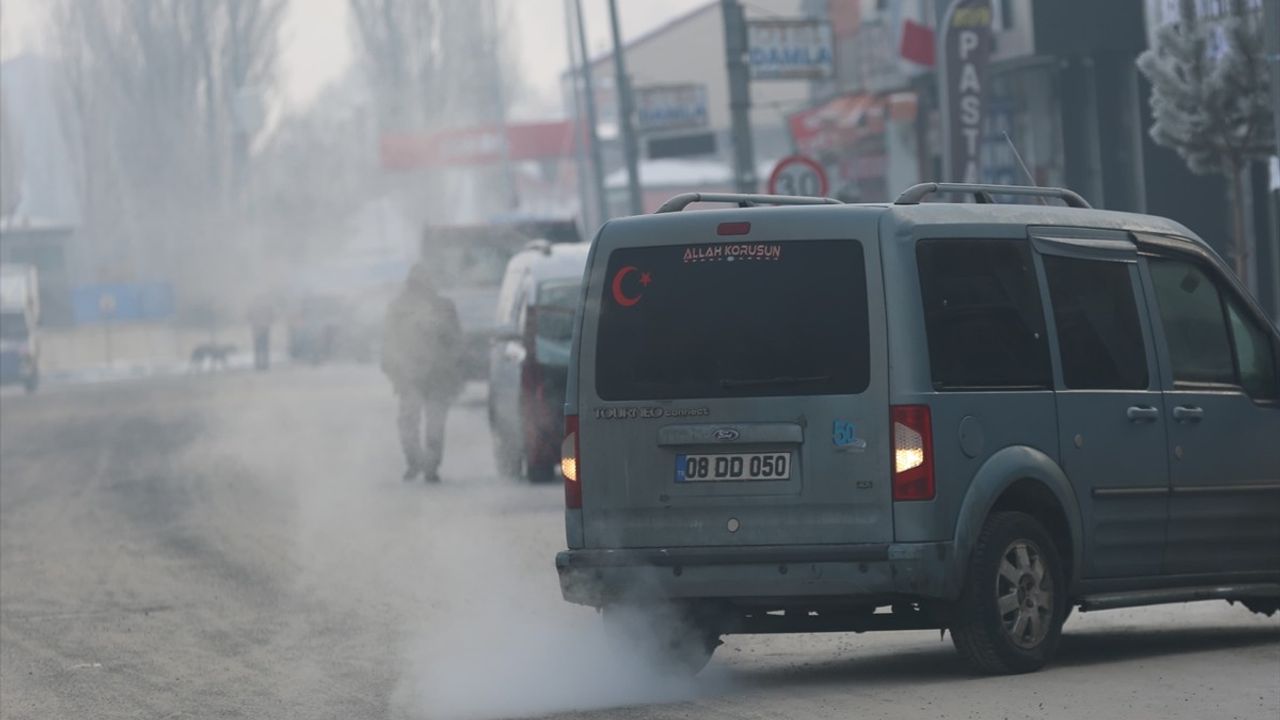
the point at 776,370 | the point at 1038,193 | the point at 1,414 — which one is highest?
the point at 1038,193

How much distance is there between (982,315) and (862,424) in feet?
2.30

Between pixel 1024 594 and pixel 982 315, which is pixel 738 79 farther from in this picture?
pixel 1024 594

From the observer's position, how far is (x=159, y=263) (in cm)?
7112

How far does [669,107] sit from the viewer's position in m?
40.1

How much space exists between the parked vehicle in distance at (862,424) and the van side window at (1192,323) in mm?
298

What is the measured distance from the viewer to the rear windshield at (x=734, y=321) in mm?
8180

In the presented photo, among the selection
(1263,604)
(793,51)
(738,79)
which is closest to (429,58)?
(793,51)

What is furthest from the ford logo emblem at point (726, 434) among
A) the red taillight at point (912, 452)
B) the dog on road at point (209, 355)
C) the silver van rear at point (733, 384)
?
the dog on road at point (209, 355)

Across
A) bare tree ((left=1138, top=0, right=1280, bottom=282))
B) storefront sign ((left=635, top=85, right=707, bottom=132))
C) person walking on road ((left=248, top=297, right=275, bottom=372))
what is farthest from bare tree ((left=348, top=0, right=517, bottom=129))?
bare tree ((left=1138, top=0, right=1280, bottom=282))

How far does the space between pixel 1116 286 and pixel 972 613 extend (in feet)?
5.32

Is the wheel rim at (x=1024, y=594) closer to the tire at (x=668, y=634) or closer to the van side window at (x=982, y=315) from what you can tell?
the van side window at (x=982, y=315)

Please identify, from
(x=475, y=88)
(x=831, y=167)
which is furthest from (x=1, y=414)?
(x=475, y=88)

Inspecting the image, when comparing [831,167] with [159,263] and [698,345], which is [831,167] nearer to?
[159,263]

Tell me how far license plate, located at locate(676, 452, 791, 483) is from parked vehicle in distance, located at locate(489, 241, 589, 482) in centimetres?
1007
